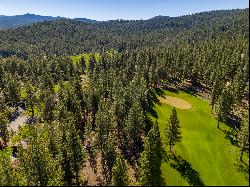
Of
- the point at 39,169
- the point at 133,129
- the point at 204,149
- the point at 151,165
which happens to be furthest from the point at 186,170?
the point at 39,169

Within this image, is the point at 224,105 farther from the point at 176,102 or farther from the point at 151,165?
the point at 151,165

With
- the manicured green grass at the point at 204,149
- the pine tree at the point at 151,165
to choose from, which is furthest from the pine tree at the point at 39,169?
the manicured green grass at the point at 204,149

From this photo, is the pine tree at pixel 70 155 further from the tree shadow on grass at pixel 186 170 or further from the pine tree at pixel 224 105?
the pine tree at pixel 224 105

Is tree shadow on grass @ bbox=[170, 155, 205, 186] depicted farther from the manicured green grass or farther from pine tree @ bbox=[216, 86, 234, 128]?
pine tree @ bbox=[216, 86, 234, 128]

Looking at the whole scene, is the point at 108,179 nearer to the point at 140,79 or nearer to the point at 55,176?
the point at 55,176

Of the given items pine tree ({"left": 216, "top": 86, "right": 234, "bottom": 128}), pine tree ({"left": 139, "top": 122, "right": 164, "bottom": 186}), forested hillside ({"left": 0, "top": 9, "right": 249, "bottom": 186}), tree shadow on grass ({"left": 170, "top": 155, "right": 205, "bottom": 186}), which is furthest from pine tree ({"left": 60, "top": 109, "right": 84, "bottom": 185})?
pine tree ({"left": 216, "top": 86, "right": 234, "bottom": 128})
